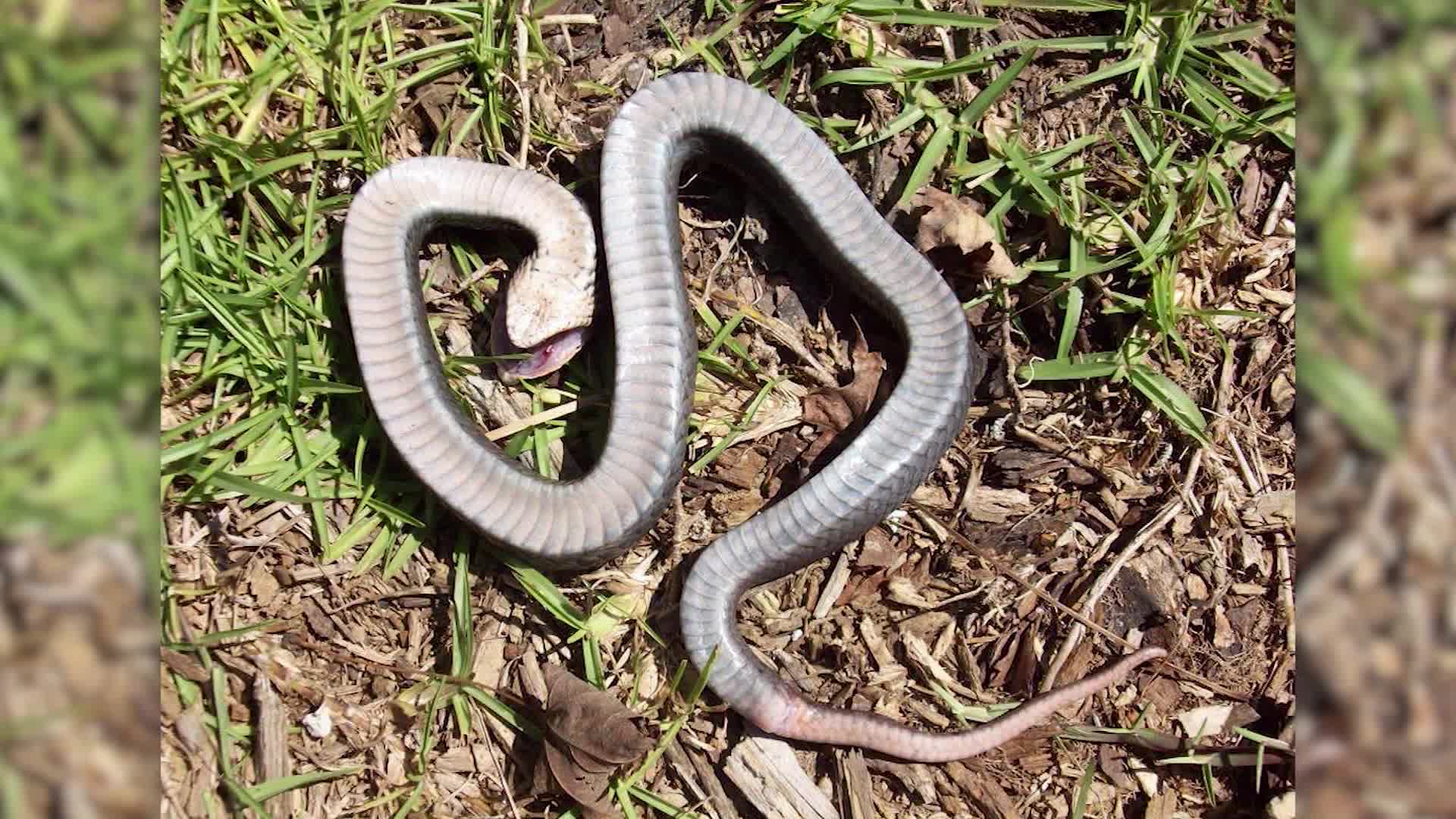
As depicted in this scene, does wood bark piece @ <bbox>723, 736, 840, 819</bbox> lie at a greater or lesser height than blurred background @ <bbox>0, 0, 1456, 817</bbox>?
lesser

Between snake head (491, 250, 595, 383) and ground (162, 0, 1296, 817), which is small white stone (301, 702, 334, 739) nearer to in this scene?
ground (162, 0, 1296, 817)

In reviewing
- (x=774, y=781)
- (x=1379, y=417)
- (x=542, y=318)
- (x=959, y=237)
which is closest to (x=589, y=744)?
(x=774, y=781)

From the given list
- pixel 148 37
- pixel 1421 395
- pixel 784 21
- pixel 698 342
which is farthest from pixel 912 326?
pixel 148 37

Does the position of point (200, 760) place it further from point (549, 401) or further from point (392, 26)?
point (392, 26)

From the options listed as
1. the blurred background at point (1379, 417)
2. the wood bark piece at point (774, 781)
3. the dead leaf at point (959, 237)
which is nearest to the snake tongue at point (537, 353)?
the dead leaf at point (959, 237)

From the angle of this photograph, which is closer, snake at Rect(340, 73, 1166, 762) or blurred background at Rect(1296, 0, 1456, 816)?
blurred background at Rect(1296, 0, 1456, 816)

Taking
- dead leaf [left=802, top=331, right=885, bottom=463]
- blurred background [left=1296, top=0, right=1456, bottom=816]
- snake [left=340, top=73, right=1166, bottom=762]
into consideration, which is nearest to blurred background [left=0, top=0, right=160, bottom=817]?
snake [left=340, top=73, right=1166, bottom=762]

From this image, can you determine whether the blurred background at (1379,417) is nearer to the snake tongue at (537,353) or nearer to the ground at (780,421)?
the ground at (780,421)
